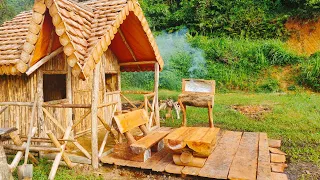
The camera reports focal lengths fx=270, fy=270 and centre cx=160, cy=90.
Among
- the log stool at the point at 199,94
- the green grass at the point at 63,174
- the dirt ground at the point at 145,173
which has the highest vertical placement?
the log stool at the point at 199,94

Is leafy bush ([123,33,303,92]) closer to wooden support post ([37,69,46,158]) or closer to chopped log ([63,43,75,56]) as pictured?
wooden support post ([37,69,46,158])

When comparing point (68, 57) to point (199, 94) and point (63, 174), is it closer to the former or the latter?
point (63, 174)

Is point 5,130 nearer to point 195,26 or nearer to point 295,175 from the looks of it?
point 295,175

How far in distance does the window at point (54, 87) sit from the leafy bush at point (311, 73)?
13491 millimetres

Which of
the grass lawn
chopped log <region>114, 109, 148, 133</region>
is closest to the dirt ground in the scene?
the grass lawn

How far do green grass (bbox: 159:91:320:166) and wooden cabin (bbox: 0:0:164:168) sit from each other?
3053 millimetres

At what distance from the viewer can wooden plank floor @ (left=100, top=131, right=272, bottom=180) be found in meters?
5.17

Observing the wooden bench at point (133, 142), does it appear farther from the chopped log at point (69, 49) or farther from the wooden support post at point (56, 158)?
the chopped log at point (69, 49)

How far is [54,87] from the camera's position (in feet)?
31.9

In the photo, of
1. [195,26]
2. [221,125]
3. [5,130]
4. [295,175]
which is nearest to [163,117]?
[221,125]

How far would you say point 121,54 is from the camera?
952cm

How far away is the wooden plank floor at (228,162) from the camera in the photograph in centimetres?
517

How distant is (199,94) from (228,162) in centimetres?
281

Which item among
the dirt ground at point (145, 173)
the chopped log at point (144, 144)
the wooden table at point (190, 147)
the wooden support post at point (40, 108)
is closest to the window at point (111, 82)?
the wooden support post at point (40, 108)
